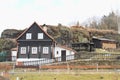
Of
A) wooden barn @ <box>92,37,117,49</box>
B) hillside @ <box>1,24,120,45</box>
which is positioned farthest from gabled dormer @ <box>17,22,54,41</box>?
hillside @ <box>1,24,120,45</box>

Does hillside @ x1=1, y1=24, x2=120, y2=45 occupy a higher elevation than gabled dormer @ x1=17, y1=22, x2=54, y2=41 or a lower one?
higher

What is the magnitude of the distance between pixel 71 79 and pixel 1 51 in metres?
53.7

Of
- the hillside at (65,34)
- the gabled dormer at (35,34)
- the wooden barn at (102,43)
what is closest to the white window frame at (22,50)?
the gabled dormer at (35,34)

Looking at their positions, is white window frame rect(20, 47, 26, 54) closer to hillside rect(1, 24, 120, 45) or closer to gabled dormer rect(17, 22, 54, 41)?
gabled dormer rect(17, 22, 54, 41)

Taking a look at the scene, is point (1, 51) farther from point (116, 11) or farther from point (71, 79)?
point (116, 11)

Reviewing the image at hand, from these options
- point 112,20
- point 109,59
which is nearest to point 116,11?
point 112,20

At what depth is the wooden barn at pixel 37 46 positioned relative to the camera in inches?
2552

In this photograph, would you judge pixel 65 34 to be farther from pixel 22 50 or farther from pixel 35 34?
pixel 22 50

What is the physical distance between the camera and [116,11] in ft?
510

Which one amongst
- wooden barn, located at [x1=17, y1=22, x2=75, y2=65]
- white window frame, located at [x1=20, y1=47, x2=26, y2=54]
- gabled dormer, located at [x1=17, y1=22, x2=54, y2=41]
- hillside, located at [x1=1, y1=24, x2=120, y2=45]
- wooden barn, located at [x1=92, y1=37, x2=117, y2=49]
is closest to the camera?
wooden barn, located at [x1=17, y1=22, x2=75, y2=65]

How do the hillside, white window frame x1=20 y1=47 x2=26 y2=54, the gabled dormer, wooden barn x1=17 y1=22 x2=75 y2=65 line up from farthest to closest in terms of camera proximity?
the hillside
the gabled dormer
white window frame x1=20 y1=47 x2=26 y2=54
wooden barn x1=17 y1=22 x2=75 y2=65

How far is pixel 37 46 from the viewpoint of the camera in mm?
65625

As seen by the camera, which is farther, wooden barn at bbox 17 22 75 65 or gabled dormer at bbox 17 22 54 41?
gabled dormer at bbox 17 22 54 41

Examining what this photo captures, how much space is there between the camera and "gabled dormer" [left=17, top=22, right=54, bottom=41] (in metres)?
65.9
